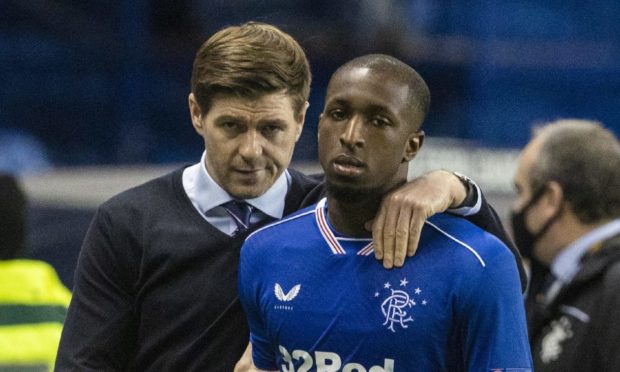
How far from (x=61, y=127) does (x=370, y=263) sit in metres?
7.00

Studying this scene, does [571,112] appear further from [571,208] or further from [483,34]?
[571,208]

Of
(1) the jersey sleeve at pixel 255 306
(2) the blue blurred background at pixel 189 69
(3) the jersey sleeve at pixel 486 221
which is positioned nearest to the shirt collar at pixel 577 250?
(3) the jersey sleeve at pixel 486 221

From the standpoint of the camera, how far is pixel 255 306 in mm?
2748

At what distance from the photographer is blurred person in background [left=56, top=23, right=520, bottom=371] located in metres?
2.89

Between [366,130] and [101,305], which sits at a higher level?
[366,130]

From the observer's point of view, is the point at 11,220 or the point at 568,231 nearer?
the point at 11,220

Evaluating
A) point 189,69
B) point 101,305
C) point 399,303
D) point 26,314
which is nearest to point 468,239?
point 399,303

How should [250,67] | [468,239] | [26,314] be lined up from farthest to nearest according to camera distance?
[26,314]
[250,67]
[468,239]

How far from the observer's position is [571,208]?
397 cm

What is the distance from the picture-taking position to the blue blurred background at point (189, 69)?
29.9 feet

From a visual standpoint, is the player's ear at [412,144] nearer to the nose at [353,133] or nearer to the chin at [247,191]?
the nose at [353,133]

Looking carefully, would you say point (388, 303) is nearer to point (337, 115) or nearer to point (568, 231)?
point (337, 115)

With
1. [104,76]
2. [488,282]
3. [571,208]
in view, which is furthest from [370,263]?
[104,76]

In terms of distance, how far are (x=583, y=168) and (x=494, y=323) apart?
5.31ft
